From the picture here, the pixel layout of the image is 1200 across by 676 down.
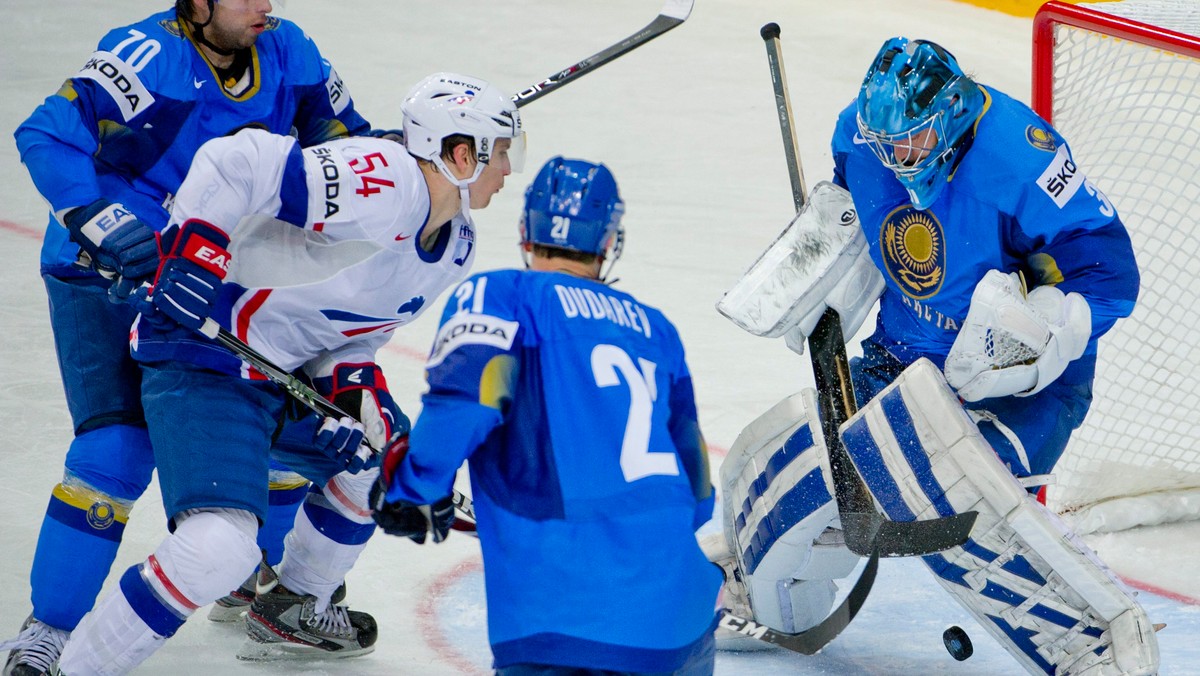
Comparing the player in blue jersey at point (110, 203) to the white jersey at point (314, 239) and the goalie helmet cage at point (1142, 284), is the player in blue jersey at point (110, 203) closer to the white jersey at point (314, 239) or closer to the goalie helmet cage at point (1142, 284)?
the white jersey at point (314, 239)

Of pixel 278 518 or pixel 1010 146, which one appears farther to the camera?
pixel 278 518

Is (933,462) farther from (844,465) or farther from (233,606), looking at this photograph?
(233,606)

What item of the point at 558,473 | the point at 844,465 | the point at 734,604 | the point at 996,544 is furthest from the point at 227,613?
the point at 996,544

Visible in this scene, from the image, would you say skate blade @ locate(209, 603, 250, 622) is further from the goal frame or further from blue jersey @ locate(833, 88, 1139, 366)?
the goal frame

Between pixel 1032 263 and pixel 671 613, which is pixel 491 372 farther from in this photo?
pixel 1032 263

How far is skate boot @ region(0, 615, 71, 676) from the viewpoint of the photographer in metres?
2.56

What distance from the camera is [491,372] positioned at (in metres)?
1.85

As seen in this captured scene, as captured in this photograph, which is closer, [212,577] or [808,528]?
[212,577]

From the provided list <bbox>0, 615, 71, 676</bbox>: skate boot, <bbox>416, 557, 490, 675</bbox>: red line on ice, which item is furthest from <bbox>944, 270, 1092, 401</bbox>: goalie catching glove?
<bbox>0, 615, 71, 676</bbox>: skate boot

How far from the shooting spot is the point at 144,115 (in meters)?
2.69

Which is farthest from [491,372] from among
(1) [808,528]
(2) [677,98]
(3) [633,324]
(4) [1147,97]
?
(2) [677,98]

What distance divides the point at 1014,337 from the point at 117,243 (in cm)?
157

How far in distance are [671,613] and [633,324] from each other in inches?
15.4

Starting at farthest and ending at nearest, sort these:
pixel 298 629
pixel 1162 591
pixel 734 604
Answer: pixel 1162 591
pixel 734 604
pixel 298 629
